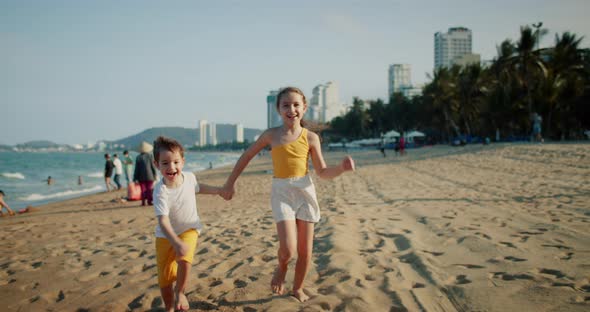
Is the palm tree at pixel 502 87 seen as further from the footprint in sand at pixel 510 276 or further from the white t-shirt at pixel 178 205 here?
the white t-shirt at pixel 178 205

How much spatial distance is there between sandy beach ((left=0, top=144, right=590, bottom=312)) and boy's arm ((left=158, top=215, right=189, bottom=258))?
2.26ft

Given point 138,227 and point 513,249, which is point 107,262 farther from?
point 513,249

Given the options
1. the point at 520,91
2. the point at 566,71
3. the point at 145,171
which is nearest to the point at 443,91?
the point at 520,91

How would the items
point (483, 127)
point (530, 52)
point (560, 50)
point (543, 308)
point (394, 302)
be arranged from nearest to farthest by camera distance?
1. point (543, 308)
2. point (394, 302)
3. point (530, 52)
4. point (560, 50)
5. point (483, 127)

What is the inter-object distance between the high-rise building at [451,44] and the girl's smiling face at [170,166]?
194m

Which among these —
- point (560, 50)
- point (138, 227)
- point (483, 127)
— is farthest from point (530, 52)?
point (138, 227)

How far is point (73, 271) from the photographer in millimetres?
3975

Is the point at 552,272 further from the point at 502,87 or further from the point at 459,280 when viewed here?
the point at 502,87

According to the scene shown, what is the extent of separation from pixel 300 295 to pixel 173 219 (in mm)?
1155

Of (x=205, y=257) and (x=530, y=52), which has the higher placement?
(x=530, y=52)

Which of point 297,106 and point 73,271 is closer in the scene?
point 297,106

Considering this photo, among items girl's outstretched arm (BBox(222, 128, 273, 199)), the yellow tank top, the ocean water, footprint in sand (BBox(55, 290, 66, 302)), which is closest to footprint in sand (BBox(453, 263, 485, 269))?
the yellow tank top

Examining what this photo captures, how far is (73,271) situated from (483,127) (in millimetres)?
53655

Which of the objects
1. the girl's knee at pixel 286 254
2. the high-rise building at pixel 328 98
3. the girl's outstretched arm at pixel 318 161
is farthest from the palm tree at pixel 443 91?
the high-rise building at pixel 328 98
